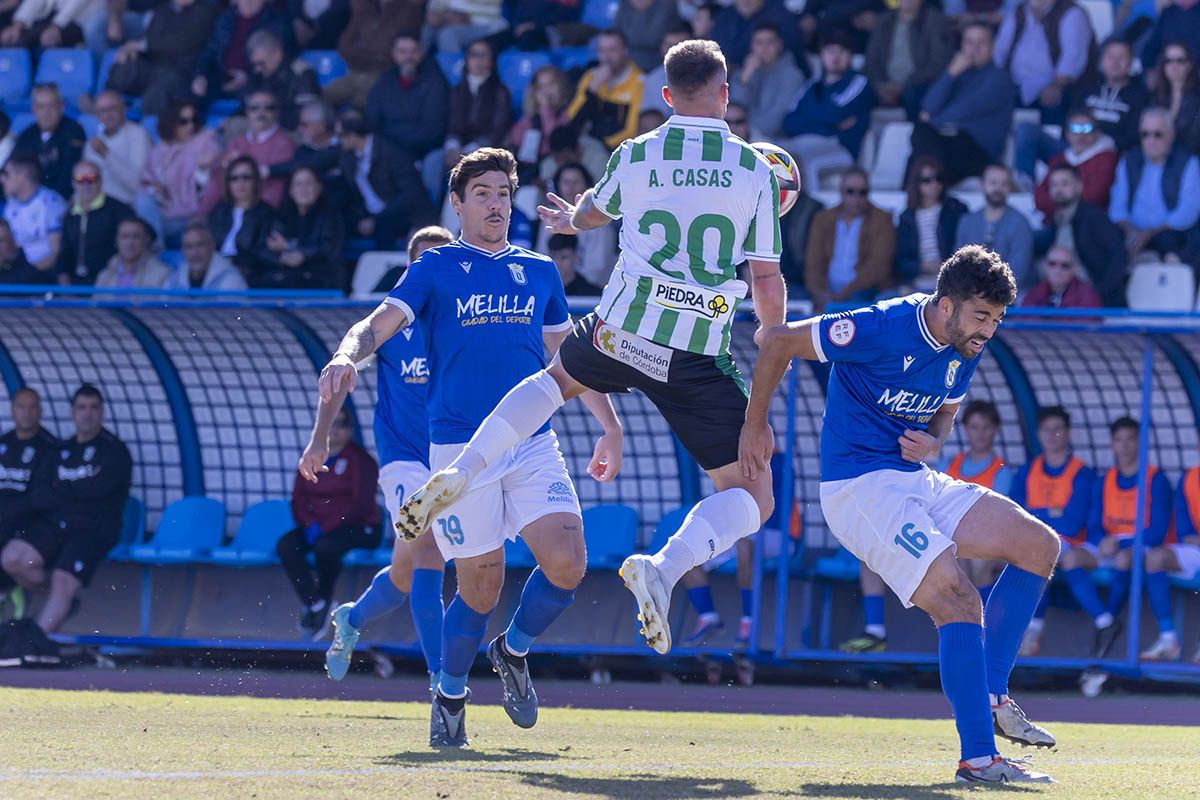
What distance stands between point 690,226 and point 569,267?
6.18 metres

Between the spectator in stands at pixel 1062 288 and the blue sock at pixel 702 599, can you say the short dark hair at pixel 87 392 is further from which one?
the spectator in stands at pixel 1062 288

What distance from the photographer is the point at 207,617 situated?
12.9 meters

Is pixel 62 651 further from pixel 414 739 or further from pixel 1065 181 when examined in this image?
pixel 1065 181

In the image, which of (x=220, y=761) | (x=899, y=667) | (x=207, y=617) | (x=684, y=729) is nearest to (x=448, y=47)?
(x=207, y=617)

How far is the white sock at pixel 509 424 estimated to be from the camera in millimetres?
6496

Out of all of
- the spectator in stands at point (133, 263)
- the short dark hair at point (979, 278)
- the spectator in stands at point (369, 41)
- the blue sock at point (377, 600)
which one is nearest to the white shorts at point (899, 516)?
the short dark hair at point (979, 278)

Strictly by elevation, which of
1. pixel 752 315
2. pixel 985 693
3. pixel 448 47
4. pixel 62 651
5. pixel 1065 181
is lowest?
pixel 62 651

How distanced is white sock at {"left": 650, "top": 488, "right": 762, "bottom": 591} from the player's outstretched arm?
45.5 inches

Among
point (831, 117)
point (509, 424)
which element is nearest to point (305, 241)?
point (831, 117)

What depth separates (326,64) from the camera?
16625 mm

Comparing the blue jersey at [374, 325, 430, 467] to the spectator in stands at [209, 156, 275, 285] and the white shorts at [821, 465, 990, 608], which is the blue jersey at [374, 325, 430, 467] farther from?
the spectator in stands at [209, 156, 275, 285]

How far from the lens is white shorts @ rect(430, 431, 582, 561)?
6949 millimetres

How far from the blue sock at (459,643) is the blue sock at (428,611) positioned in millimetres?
1170

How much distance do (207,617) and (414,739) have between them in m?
5.81
